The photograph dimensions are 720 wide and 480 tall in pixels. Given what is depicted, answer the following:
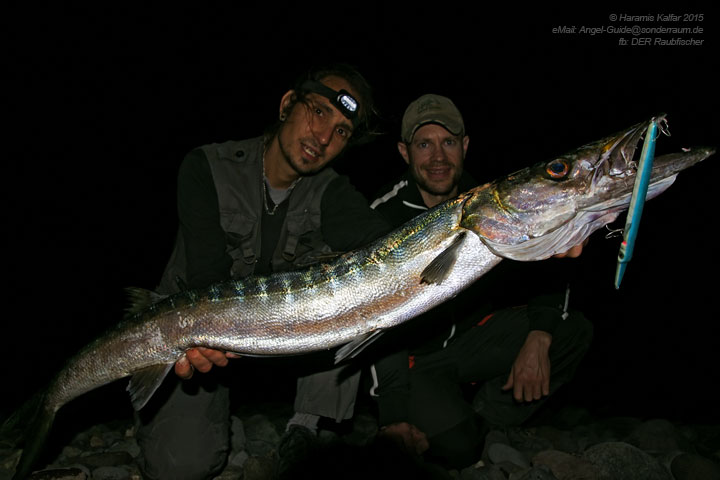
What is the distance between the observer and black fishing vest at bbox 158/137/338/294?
3.49 metres

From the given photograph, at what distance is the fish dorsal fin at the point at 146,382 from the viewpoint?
8.52 feet

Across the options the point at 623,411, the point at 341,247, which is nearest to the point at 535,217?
the point at 341,247

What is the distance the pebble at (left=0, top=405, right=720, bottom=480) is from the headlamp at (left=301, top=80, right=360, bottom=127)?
279 cm

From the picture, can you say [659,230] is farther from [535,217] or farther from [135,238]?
[135,238]

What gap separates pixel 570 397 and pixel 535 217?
188 inches

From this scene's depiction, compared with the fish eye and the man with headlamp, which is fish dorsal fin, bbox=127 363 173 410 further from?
the fish eye

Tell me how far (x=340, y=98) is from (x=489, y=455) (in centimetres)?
331

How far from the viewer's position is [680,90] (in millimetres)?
25609

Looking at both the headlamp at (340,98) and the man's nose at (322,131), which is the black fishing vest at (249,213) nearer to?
the man's nose at (322,131)

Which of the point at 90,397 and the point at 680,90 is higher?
the point at 680,90

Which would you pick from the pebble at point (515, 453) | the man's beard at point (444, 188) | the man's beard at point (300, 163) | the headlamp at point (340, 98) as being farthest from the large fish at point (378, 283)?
the man's beard at point (444, 188)

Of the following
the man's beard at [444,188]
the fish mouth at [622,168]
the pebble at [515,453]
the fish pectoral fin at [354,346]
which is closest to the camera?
the fish mouth at [622,168]

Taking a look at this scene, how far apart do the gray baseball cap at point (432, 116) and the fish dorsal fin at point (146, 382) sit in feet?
11.1

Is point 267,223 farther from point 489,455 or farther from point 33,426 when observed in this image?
point 489,455
